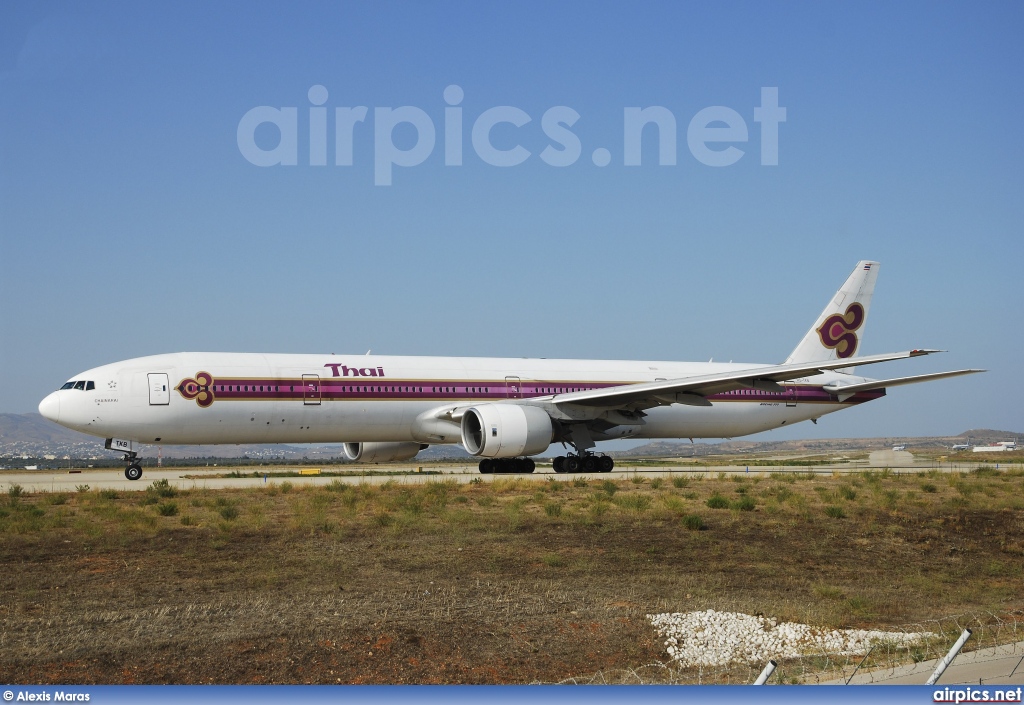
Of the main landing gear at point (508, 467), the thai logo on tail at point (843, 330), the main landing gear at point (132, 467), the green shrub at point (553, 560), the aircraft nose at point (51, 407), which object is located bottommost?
the green shrub at point (553, 560)

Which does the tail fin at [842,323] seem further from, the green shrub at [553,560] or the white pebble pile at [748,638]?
the white pebble pile at [748,638]

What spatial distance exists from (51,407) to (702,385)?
735 inches

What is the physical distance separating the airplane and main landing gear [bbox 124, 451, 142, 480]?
54 millimetres

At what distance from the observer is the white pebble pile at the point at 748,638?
10695mm

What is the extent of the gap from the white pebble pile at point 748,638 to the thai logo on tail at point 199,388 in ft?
62.4

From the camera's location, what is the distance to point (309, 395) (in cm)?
2903

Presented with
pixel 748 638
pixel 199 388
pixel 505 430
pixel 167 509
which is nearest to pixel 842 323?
pixel 505 430

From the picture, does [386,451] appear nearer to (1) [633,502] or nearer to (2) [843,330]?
(1) [633,502]

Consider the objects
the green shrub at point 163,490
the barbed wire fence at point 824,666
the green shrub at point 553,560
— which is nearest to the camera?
the barbed wire fence at point 824,666

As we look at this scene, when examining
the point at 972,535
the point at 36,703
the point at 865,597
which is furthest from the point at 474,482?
the point at 36,703

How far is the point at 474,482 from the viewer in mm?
26812

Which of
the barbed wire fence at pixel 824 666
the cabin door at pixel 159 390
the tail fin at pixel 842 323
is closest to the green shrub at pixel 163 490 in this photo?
the cabin door at pixel 159 390

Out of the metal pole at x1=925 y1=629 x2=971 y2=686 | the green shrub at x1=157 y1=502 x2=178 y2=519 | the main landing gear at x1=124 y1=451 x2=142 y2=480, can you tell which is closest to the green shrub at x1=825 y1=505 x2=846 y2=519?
the green shrub at x1=157 y1=502 x2=178 y2=519

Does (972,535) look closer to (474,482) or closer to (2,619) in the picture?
(474,482)
